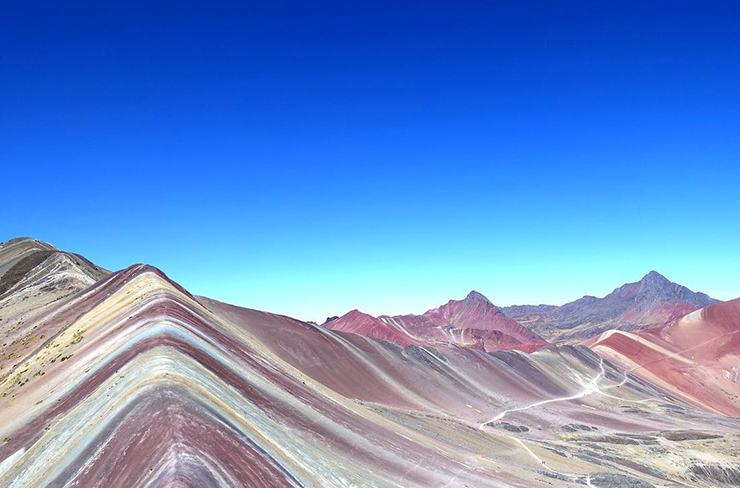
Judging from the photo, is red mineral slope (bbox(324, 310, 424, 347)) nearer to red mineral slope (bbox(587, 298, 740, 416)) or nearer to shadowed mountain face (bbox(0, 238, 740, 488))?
red mineral slope (bbox(587, 298, 740, 416))

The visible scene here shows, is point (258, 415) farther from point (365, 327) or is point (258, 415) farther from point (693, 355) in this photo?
point (693, 355)

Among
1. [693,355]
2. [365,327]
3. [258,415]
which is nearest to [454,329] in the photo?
[365,327]

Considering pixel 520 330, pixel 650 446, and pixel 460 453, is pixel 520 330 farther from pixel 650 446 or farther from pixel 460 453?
pixel 460 453

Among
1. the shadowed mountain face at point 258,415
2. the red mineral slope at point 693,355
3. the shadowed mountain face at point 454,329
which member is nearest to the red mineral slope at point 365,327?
the shadowed mountain face at point 454,329

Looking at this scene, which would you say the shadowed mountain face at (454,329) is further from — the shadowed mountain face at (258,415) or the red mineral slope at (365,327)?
the shadowed mountain face at (258,415)

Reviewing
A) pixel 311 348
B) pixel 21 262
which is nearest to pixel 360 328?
pixel 311 348

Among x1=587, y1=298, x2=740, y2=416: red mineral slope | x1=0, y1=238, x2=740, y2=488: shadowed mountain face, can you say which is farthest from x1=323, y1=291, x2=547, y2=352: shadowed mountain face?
x1=0, y1=238, x2=740, y2=488: shadowed mountain face
